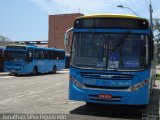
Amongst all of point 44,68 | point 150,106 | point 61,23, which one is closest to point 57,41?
point 61,23

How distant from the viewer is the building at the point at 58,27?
120 meters

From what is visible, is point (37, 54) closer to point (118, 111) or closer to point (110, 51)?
point (118, 111)

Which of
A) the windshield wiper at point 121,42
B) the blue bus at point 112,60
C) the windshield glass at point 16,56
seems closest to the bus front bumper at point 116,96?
the blue bus at point 112,60

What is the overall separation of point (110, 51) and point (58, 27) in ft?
358

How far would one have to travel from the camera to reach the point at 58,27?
121m

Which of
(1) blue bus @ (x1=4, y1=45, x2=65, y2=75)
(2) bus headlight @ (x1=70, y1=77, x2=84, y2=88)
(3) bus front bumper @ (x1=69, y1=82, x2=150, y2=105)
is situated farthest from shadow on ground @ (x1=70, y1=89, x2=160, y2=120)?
(1) blue bus @ (x1=4, y1=45, x2=65, y2=75)

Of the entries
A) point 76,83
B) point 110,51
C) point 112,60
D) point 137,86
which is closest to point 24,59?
point 76,83

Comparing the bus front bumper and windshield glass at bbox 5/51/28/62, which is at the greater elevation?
the bus front bumper

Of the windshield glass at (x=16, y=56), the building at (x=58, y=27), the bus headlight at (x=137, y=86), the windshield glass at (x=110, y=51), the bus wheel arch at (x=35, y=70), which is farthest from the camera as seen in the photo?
the building at (x=58, y=27)

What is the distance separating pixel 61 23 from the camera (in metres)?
120

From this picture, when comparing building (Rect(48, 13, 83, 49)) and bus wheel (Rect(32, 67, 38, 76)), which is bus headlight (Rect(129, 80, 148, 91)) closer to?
bus wheel (Rect(32, 67, 38, 76))

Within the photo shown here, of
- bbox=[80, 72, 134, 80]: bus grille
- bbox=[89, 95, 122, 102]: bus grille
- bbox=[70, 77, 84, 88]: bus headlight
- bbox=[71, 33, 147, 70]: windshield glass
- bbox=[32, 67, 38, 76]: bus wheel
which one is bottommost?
bbox=[32, 67, 38, 76]: bus wheel

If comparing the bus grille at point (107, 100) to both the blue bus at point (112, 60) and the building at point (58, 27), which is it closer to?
the blue bus at point (112, 60)

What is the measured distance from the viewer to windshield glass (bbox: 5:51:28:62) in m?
37.5
